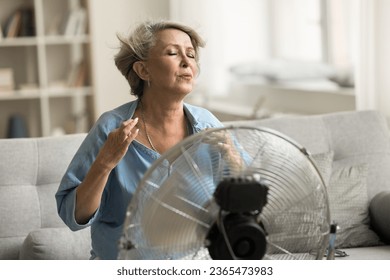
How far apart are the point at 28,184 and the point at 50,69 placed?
3.33 meters

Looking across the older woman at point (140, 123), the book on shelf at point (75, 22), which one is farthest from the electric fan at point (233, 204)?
the book on shelf at point (75, 22)

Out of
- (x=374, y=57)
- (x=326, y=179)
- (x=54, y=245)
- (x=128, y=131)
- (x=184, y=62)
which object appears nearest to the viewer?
(x=128, y=131)

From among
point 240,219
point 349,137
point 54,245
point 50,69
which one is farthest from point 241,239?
point 50,69

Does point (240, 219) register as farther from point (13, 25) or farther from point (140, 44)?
point (13, 25)

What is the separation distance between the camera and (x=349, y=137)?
271 cm

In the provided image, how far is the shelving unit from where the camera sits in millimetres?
5355

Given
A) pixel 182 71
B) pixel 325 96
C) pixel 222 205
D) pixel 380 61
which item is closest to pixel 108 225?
pixel 182 71

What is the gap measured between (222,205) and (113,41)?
4.64 metres

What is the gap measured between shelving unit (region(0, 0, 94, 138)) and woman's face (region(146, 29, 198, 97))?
3.59 meters

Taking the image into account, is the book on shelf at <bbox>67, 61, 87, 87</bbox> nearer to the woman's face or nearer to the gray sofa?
the gray sofa

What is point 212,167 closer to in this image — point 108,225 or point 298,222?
point 298,222

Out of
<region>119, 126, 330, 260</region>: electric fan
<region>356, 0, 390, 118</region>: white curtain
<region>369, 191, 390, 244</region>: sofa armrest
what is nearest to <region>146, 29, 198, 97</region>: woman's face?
<region>119, 126, 330, 260</region>: electric fan

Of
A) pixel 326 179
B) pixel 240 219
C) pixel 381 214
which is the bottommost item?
pixel 381 214

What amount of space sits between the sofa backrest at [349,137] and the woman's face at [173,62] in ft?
2.65
